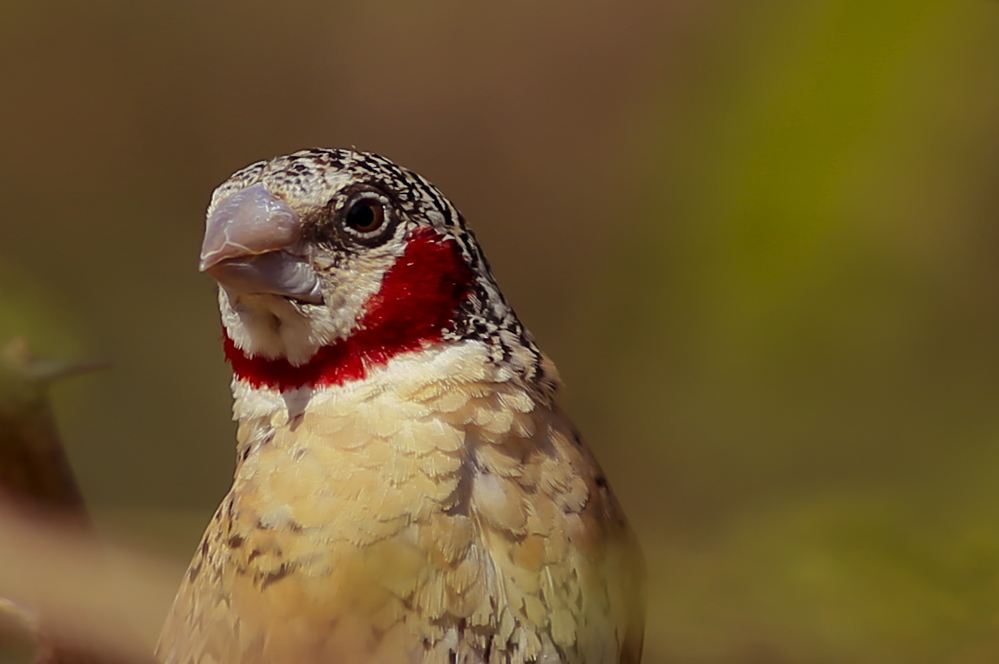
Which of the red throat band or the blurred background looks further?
the red throat band

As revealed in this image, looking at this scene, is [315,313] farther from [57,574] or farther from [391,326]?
[57,574]

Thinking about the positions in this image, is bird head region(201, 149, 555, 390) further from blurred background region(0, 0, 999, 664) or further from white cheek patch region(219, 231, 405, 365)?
blurred background region(0, 0, 999, 664)

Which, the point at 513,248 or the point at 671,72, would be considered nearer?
the point at 671,72

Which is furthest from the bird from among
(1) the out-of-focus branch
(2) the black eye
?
(1) the out-of-focus branch

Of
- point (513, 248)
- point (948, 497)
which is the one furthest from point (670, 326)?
point (513, 248)

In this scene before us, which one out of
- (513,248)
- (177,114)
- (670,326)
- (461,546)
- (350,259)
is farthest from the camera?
(177,114)

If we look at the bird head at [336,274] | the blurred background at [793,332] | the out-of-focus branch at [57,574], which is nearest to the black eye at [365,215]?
the bird head at [336,274]

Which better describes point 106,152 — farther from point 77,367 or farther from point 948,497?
point 948,497

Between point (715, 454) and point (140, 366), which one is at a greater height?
point (715, 454)
